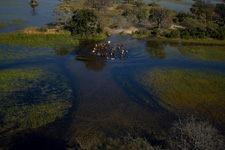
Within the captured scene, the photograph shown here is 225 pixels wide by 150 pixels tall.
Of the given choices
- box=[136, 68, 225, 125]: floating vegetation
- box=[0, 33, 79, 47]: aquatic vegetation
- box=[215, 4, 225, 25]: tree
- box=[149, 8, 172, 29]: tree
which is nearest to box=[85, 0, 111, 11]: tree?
box=[149, 8, 172, 29]: tree

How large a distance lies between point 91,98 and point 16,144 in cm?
872

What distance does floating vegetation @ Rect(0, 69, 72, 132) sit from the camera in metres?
17.8

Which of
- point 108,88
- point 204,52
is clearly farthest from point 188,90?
point 204,52

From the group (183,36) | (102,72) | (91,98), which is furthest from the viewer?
(183,36)

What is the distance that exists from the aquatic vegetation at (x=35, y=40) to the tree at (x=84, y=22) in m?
3.06

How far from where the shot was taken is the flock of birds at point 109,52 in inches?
1305

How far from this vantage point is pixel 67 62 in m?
30.4

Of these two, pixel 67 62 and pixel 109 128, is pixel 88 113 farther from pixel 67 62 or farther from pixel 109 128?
pixel 67 62

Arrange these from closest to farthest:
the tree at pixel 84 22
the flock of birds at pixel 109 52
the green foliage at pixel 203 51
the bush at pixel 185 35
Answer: the flock of birds at pixel 109 52 → the green foliage at pixel 203 51 → the tree at pixel 84 22 → the bush at pixel 185 35

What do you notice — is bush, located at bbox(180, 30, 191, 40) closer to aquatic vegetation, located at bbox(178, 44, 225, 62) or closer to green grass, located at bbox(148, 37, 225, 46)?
green grass, located at bbox(148, 37, 225, 46)

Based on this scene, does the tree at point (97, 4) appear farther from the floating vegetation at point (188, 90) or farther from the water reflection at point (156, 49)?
the floating vegetation at point (188, 90)

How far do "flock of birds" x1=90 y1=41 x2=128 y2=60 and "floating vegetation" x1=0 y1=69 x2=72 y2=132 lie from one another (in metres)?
9.78

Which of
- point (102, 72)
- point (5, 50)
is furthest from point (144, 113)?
point (5, 50)

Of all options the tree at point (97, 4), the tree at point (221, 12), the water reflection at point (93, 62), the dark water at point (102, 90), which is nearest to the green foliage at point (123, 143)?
the dark water at point (102, 90)
